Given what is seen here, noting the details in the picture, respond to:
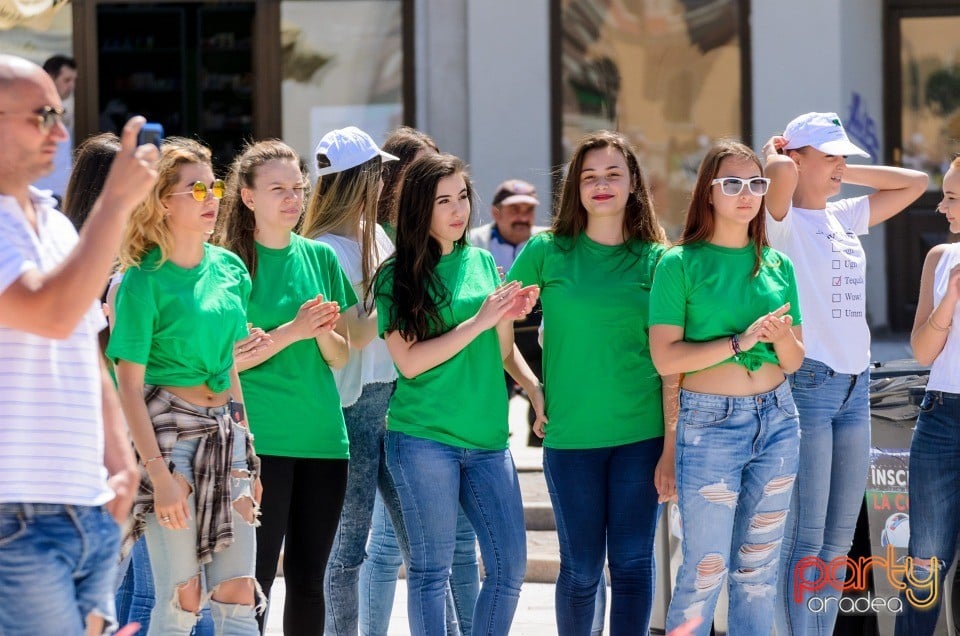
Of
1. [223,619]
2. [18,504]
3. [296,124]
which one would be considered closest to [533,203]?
[296,124]

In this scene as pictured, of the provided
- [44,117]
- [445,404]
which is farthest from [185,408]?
[44,117]

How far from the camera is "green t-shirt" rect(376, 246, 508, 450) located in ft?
15.9

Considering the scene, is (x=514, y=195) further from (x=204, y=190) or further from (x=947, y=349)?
(x=204, y=190)

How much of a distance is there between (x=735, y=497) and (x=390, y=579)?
4.70 ft

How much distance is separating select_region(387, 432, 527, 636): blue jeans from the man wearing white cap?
1.04m

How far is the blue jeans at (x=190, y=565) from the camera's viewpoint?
4.21 m

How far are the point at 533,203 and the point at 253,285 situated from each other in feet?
16.0

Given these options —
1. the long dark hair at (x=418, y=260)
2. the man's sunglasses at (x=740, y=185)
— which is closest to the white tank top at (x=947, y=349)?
the man's sunglasses at (x=740, y=185)

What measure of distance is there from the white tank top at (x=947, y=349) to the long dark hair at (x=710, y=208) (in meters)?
0.78

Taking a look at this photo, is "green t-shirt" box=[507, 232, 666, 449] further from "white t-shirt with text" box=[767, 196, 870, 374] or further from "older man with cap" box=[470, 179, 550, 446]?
"older man with cap" box=[470, 179, 550, 446]

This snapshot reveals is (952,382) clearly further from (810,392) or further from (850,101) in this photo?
(850,101)

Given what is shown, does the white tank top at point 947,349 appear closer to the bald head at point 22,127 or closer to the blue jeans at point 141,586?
the blue jeans at point 141,586

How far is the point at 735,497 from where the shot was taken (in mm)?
4719

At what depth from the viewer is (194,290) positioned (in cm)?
433
